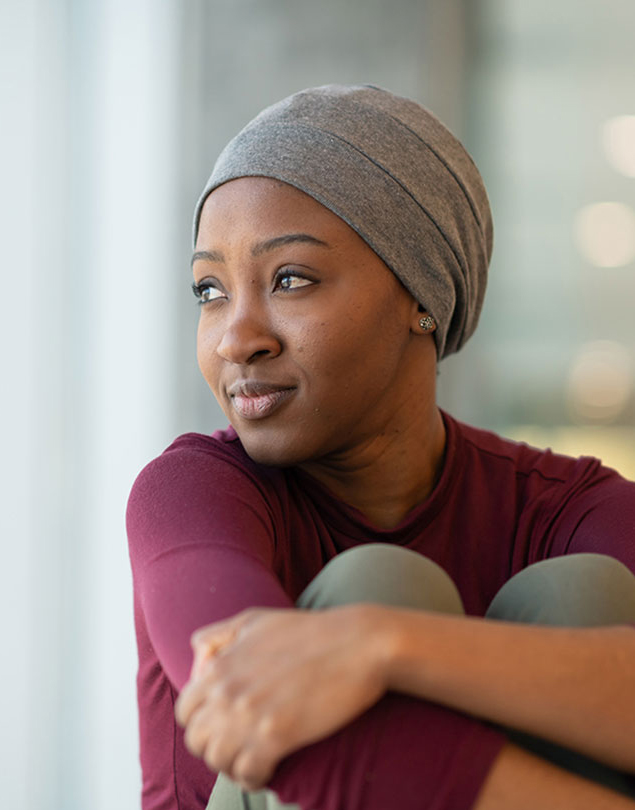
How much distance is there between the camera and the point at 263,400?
52.2 inches

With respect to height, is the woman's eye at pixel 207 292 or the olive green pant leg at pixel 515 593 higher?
the woman's eye at pixel 207 292

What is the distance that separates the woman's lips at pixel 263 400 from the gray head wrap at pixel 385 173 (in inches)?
9.6

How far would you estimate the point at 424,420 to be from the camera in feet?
4.99

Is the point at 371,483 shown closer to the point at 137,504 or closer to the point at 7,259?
the point at 137,504

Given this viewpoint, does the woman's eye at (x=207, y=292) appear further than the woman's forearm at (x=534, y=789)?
Yes

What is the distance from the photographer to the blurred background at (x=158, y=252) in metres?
2.76

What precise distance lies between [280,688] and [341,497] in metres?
0.68

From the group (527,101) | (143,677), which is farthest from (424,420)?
(527,101)

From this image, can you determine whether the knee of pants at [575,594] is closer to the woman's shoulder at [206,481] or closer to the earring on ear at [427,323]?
the woman's shoulder at [206,481]

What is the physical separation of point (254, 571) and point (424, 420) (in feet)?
1.95

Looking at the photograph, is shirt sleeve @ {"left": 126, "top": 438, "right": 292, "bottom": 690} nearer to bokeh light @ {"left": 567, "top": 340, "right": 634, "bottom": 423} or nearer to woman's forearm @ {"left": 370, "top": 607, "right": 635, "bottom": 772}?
woman's forearm @ {"left": 370, "top": 607, "right": 635, "bottom": 772}

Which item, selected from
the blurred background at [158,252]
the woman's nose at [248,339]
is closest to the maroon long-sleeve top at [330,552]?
the woman's nose at [248,339]

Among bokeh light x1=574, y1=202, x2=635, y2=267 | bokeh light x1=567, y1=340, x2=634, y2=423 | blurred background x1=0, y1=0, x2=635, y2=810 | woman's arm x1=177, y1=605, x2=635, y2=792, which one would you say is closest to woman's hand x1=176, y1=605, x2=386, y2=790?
woman's arm x1=177, y1=605, x2=635, y2=792

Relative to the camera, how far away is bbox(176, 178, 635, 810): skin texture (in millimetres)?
833
